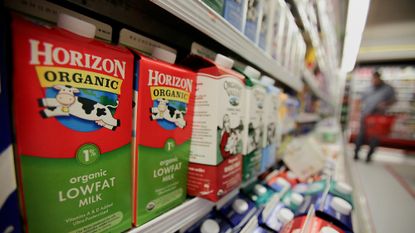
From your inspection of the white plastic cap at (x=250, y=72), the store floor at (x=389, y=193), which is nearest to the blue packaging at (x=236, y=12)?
the white plastic cap at (x=250, y=72)

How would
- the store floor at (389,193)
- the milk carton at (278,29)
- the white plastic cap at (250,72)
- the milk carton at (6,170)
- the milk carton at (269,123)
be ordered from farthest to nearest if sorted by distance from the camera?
1. the store floor at (389,193)
2. the milk carton at (278,29)
3. the milk carton at (269,123)
4. the white plastic cap at (250,72)
5. the milk carton at (6,170)

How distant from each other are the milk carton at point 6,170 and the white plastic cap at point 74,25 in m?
0.09

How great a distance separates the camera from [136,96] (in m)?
0.42

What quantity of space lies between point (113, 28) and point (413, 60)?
9.26m

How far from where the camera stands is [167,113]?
0.48m

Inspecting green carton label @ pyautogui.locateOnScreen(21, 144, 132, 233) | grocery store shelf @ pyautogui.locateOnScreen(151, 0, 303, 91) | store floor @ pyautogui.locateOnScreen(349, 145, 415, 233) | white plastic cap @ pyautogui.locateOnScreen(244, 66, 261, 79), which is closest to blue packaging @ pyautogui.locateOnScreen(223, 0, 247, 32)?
grocery store shelf @ pyautogui.locateOnScreen(151, 0, 303, 91)

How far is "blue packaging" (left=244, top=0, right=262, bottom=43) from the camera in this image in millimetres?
756

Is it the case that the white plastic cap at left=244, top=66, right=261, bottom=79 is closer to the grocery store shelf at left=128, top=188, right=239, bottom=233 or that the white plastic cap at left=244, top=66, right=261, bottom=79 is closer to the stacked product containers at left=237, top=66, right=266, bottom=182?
the stacked product containers at left=237, top=66, right=266, bottom=182

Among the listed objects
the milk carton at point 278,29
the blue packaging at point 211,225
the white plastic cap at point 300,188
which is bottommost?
the white plastic cap at point 300,188

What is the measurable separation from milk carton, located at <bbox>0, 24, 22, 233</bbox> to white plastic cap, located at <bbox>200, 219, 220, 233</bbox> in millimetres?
463

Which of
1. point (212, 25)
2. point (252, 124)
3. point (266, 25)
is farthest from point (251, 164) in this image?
point (266, 25)

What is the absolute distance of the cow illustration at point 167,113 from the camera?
45 cm

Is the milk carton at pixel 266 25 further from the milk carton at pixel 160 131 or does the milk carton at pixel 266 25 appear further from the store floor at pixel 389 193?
the store floor at pixel 389 193

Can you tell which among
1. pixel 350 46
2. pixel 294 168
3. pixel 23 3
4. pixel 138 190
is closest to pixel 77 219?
pixel 138 190
